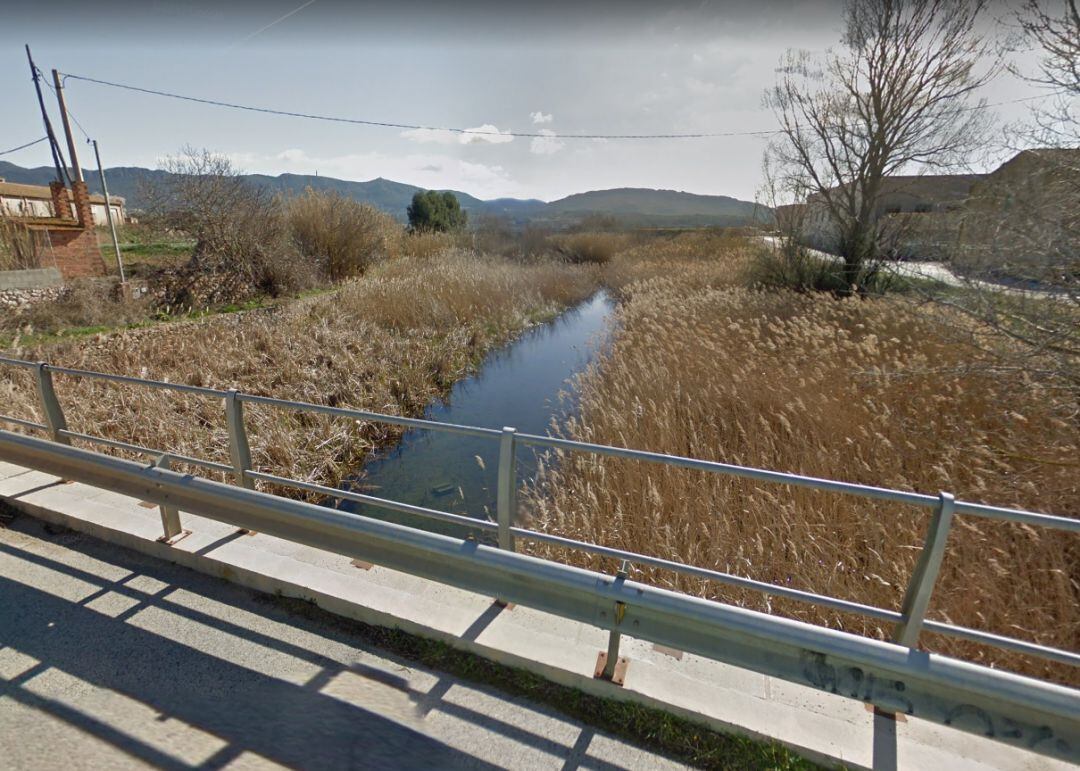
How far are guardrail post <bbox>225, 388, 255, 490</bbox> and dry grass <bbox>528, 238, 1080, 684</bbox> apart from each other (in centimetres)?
240

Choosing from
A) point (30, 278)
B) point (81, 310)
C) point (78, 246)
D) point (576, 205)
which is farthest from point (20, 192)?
point (576, 205)

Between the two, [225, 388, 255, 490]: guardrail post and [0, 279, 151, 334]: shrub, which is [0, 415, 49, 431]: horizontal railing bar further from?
Answer: [0, 279, 151, 334]: shrub

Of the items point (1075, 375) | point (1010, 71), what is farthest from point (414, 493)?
point (1010, 71)

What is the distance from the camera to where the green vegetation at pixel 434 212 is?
29.6 metres

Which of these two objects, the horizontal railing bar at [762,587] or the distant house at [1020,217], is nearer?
the horizontal railing bar at [762,587]

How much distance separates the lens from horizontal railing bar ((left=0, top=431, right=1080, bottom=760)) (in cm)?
148

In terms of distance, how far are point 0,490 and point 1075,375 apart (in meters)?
8.04

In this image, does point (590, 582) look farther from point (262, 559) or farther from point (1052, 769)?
point (262, 559)

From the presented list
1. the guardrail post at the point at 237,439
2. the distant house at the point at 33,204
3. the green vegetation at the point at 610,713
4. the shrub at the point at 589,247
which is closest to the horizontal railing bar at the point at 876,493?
the green vegetation at the point at 610,713

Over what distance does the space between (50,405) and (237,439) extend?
2002 mm

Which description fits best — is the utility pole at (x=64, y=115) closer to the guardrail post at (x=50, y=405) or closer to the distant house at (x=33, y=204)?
the distant house at (x=33, y=204)

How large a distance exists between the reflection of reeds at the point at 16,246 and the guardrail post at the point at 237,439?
13216mm

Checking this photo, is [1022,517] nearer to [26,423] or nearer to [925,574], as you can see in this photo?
[925,574]

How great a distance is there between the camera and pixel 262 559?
107 inches
